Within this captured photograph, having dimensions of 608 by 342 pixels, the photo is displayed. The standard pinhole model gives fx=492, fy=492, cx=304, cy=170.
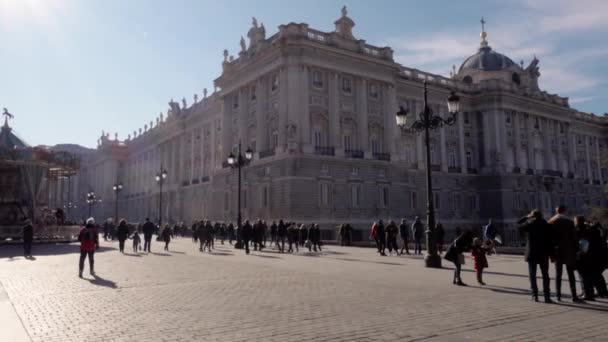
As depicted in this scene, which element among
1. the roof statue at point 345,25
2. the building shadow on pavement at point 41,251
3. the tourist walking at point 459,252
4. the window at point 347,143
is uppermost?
the roof statue at point 345,25

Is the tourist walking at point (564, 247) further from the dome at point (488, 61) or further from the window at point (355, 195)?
the dome at point (488, 61)

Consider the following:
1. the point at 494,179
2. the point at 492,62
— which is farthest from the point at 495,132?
the point at 492,62

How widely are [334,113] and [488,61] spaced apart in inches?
1185

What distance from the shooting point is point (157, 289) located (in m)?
11.3

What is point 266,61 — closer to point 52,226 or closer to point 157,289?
point 52,226

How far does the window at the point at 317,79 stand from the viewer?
41275mm

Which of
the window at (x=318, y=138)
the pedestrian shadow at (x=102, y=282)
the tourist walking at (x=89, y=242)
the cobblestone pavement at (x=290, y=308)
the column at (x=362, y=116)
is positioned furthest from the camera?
the column at (x=362, y=116)

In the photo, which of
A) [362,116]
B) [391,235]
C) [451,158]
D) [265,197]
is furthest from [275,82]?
[451,158]

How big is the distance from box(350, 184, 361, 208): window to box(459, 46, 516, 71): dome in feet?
96.7

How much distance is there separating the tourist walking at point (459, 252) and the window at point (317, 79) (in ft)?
99.4

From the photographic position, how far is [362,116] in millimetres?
43344

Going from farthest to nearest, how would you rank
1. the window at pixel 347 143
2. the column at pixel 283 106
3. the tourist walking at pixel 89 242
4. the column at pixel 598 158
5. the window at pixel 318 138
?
the column at pixel 598 158 → the window at pixel 347 143 → the window at pixel 318 138 → the column at pixel 283 106 → the tourist walking at pixel 89 242

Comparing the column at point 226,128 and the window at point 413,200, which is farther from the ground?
the column at point 226,128

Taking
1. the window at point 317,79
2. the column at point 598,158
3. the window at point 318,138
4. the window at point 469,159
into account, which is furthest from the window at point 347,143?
the column at point 598,158
